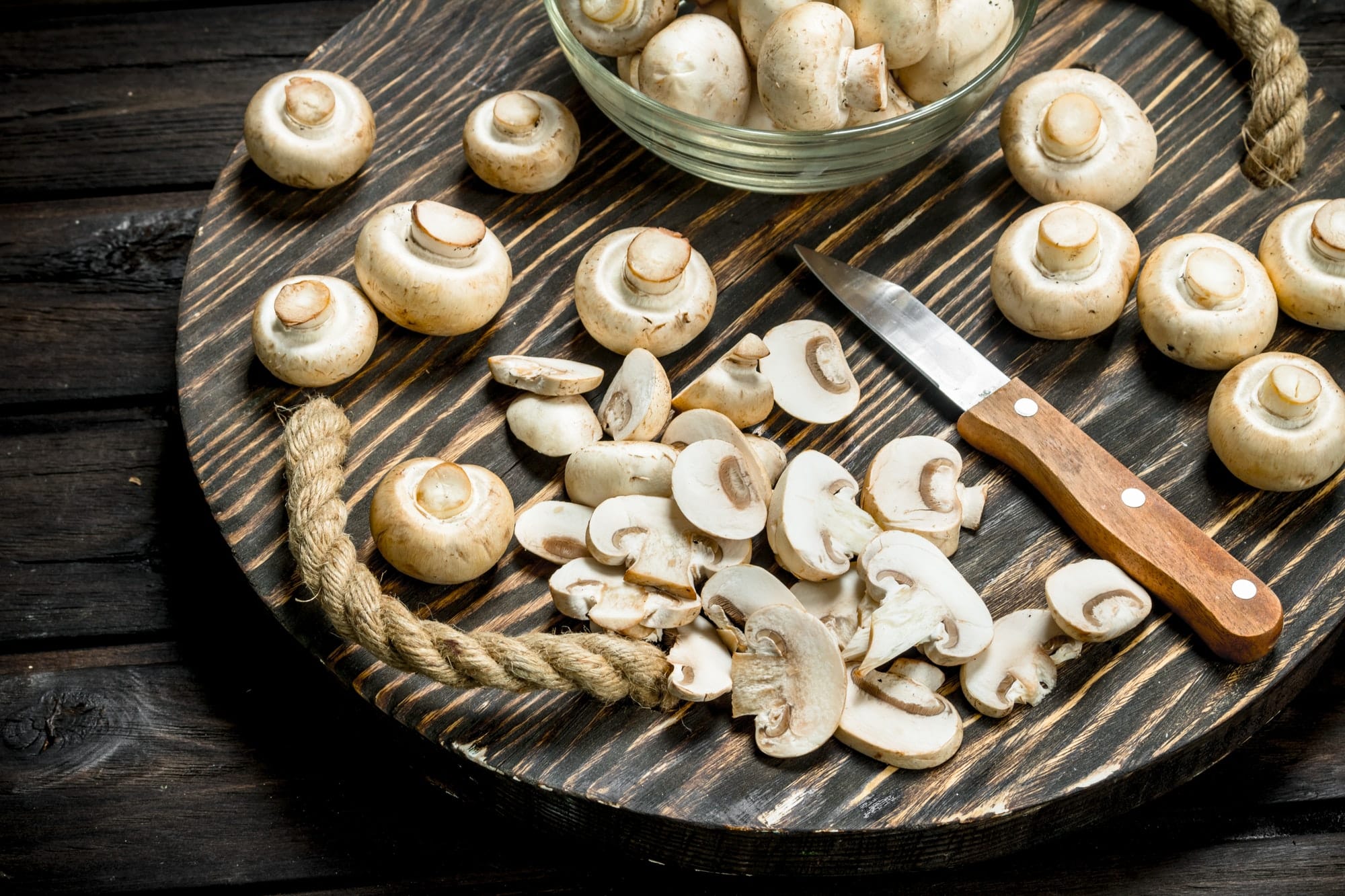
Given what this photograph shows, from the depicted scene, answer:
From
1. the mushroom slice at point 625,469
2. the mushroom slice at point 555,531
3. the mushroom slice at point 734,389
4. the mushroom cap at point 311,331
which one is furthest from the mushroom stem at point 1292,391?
the mushroom cap at point 311,331

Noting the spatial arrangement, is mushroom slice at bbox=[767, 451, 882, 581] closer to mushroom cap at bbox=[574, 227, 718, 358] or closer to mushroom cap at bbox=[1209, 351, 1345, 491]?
mushroom cap at bbox=[574, 227, 718, 358]

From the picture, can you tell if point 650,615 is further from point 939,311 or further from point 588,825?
point 939,311

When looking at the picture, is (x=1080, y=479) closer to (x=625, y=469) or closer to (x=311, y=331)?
(x=625, y=469)

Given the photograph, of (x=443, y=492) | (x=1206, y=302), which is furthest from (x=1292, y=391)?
(x=443, y=492)

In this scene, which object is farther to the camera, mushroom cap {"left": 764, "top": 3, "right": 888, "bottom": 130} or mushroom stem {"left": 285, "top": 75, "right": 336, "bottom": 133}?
mushroom stem {"left": 285, "top": 75, "right": 336, "bottom": 133}

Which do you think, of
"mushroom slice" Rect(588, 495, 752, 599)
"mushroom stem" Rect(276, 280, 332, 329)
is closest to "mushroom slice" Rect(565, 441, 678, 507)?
"mushroom slice" Rect(588, 495, 752, 599)

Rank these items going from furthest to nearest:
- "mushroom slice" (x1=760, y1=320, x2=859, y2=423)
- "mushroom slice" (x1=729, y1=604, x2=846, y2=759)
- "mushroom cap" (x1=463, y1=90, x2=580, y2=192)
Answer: "mushroom cap" (x1=463, y1=90, x2=580, y2=192), "mushroom slice" (x1=760, y1=320, x2=859, y2=423), "mushroom slice" (x1=729, y1=604, x2=846, y2=759)
